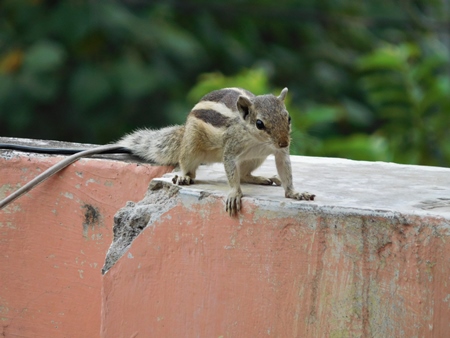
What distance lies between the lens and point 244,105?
282cm

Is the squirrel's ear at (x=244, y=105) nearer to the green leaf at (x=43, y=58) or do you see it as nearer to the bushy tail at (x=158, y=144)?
the bushy tail at (x=158, y=144)

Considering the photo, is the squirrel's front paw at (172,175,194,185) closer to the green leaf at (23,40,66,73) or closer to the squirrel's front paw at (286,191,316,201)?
the squirrel's front paw at (286,191,316,201)

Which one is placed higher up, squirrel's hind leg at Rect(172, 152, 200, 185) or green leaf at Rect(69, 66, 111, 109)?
green leaf at Rect(69, 66, 111, 109)

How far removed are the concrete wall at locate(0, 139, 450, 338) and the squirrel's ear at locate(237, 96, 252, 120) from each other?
10.1 inches

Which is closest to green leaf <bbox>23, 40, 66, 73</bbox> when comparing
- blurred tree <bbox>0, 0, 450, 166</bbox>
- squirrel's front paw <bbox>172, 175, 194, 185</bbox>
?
blurred tree <bbox>0, 0, 450, 166</bbox>

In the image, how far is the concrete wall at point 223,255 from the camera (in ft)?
7.08

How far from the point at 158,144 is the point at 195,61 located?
475 cm

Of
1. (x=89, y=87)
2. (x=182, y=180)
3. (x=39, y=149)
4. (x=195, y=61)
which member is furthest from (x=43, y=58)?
(x=182, y=180)

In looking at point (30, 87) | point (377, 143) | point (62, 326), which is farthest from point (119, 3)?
point (62, 326)

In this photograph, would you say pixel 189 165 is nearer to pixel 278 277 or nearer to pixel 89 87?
pixel 278 277

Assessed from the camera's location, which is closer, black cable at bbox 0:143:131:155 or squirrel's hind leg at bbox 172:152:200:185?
squirrel's hind leg at bbox 172:152:200:185

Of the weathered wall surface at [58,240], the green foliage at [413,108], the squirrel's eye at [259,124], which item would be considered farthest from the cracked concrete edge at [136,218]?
the green foliage at [413,108]

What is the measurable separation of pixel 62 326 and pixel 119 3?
556cm

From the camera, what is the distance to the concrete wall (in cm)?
216
